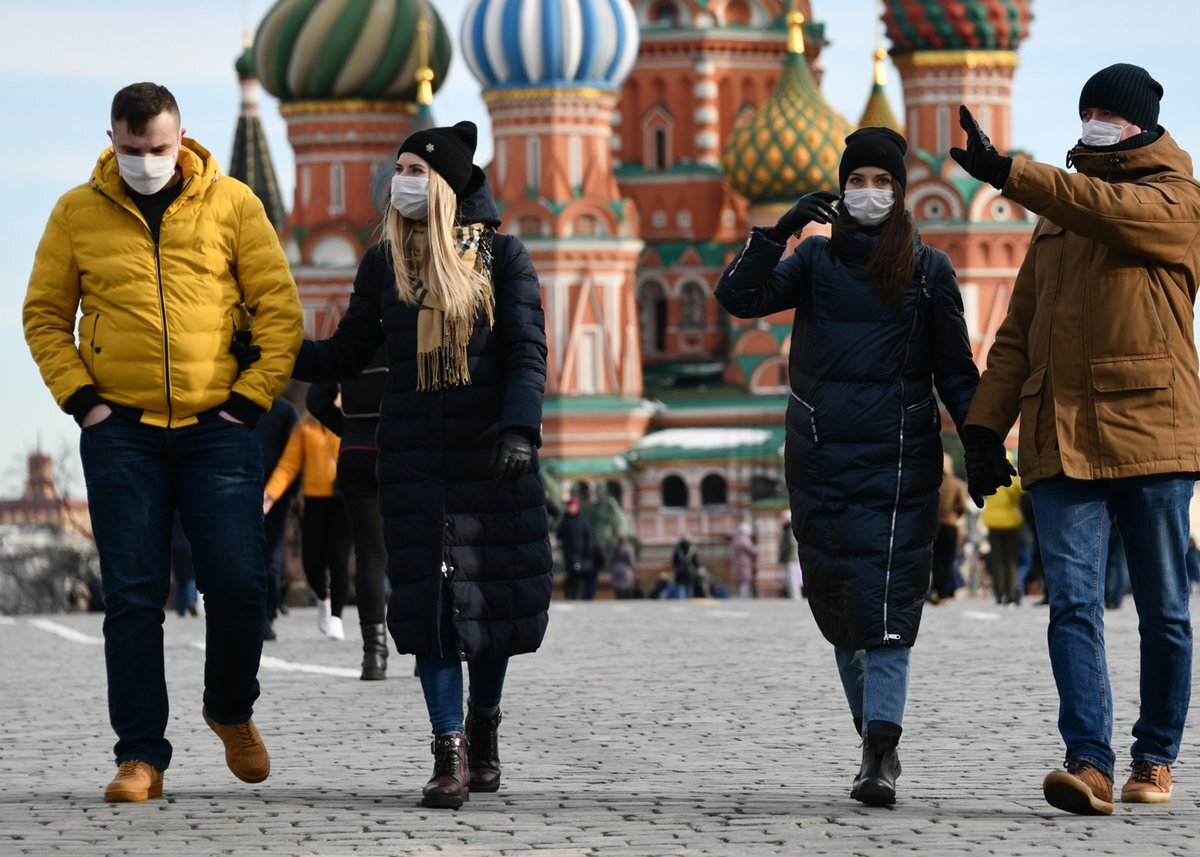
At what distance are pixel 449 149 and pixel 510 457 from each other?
33.2 inches

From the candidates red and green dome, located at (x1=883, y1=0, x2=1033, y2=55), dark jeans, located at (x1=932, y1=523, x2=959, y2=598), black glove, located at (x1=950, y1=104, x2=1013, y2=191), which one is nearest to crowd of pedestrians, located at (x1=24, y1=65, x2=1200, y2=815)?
black glove, located at (x1=950, y1=104, x2=1013, y2=191)

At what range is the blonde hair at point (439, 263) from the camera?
8305 millimetres

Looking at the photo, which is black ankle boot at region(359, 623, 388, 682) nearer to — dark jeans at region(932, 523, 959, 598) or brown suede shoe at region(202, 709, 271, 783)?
brown suede shoe at region(202, 709, 271, 783)

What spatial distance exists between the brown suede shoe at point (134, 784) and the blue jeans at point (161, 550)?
0.12 ft

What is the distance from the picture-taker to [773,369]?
59.0m

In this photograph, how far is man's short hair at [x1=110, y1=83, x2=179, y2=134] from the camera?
820 centimetres

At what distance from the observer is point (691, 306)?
2509 inches

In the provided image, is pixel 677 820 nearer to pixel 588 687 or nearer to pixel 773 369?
pixel 588 687

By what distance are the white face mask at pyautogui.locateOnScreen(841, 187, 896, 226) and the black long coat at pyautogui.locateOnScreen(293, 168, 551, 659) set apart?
884mm

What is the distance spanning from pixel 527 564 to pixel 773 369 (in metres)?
50.8

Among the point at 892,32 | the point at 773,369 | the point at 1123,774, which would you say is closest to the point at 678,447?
the point at 773,369

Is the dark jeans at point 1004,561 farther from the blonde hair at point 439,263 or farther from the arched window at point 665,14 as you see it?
the arched window at point 665,14

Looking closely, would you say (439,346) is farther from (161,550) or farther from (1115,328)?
(1115,328)

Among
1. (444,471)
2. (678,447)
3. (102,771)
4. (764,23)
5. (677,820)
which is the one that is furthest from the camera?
(764,23)
